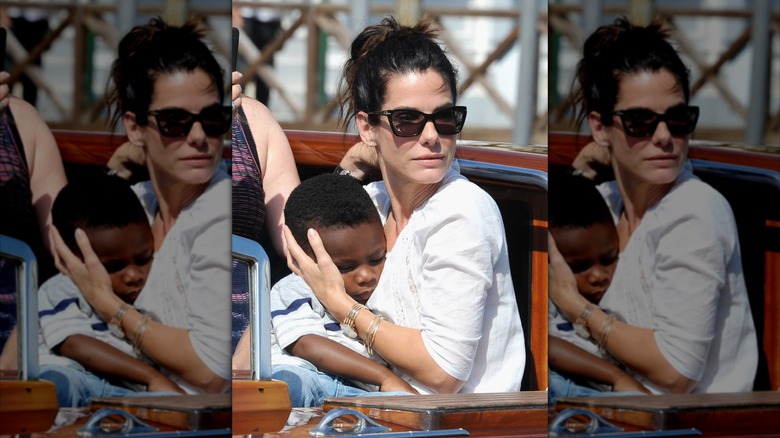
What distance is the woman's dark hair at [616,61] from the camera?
146 inches

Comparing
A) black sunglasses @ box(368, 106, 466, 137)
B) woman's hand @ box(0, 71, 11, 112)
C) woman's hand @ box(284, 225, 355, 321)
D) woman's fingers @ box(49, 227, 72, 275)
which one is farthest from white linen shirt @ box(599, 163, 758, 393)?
woman's hand @ box(0, 71, 11, 112)

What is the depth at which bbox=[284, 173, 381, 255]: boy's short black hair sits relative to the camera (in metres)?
3.46

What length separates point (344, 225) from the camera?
3525 millimetres

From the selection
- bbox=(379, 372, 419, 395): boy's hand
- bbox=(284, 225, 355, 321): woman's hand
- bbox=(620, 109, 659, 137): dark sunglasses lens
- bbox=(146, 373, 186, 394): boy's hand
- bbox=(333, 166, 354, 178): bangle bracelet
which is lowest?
bbox=(379, 372, 419, 395): boy's hand

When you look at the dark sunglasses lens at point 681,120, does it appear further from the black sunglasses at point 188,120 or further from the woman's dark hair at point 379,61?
the black sunglasses at point 188,120

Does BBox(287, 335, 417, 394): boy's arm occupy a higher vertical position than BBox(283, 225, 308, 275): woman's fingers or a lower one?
lower

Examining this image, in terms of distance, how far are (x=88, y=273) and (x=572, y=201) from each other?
1.55 m

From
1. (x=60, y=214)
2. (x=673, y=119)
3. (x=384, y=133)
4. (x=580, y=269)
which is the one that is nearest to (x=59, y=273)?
(x=60, y=214)

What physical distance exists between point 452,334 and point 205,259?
2.74 feet

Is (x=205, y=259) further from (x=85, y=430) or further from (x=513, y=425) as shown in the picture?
(x=513, y=425)

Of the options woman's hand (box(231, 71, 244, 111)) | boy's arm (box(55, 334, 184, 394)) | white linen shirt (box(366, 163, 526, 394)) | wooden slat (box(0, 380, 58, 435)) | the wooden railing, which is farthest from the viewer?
the wooden railing

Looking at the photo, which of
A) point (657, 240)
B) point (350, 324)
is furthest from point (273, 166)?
point (657, 240)

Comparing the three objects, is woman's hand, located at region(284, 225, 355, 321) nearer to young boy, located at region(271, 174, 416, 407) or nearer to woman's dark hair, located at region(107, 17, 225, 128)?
young boy, located at region(271, 174, 416, 407)

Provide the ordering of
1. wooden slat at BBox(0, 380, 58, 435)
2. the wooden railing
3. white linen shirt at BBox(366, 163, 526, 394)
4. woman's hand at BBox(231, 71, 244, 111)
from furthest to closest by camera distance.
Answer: the wooden railing, white linen shirt at BBox(366, 163, 526, 394), woman's hand at BBox(231, 71, 244, 111), wooden slat at BBox(0, 380, 58, 435)
